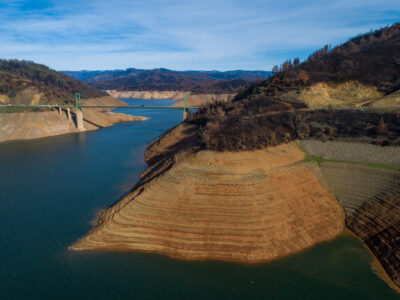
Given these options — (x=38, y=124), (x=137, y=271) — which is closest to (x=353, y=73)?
(x=137, y=271)

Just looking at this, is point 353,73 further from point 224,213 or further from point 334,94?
point 224,213

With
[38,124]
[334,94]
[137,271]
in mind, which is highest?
[334,94]

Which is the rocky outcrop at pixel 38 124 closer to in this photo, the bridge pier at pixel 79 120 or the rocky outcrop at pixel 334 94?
the bridge pier at pixel 79 120

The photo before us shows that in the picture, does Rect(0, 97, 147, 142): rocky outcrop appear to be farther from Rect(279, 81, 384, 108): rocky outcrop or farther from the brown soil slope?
Rect(279, 81, 384, 108): rocky outcrop

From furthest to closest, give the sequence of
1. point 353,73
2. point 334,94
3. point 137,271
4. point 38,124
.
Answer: point 38,124, point 353,73, point 334,94, point 137,271

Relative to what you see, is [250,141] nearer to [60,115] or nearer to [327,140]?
[327,140]

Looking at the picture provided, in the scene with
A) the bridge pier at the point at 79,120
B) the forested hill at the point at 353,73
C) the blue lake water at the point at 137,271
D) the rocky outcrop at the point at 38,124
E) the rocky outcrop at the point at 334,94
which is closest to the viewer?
the blue lake water at the point at 137,271

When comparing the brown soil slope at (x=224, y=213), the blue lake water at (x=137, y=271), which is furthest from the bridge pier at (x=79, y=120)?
the brown soil slope at (x=224, y=213)

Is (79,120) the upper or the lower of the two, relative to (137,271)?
upper

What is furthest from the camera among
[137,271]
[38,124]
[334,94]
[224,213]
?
[38,124]

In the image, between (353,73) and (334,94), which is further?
(353,73)
